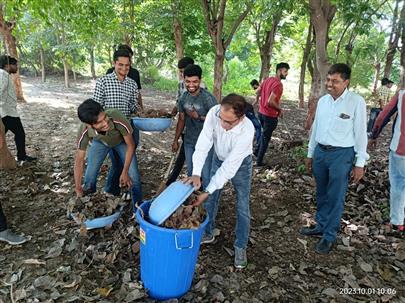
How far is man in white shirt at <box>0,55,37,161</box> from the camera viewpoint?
5.20 m

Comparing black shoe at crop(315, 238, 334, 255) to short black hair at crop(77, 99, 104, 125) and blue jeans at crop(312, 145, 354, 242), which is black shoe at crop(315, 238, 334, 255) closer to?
blue jeans at crop(312, 145, 354, 242)

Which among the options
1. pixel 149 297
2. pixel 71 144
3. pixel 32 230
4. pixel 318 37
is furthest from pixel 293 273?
pixel 71 144

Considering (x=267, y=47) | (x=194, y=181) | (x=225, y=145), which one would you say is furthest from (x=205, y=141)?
(x=267, y=47)

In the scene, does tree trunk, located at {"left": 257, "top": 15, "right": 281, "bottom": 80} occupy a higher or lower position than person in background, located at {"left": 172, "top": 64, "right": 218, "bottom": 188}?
higher

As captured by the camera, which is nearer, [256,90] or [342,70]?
[342,70]

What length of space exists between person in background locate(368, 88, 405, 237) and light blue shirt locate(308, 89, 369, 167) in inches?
24.7

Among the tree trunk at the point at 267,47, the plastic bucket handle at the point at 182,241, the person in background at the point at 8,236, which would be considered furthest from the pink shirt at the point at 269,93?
the tree trunk at the point at 267,47

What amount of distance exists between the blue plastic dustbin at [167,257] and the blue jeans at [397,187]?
8.15ft

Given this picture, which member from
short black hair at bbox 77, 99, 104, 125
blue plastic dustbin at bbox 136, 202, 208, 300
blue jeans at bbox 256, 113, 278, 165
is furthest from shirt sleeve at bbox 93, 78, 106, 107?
blue jeans at bbox 256, 113, 278, 165

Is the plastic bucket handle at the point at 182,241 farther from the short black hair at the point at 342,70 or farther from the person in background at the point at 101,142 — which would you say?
the short black hair at the point at 342,70

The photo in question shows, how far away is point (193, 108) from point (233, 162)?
1.24 meters

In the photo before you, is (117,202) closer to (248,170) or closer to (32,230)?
(32,230)

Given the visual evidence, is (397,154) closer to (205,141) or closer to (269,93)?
(205,141)

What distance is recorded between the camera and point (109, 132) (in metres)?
3.39
